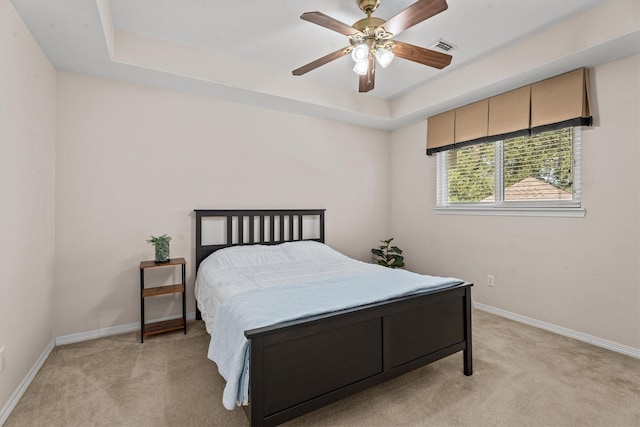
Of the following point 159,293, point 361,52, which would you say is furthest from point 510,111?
point 159,293

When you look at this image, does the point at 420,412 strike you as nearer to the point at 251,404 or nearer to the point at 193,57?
the point at 251,404

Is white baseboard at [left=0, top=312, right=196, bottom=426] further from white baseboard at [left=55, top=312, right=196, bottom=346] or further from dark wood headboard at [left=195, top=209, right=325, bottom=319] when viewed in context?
dark wood headboard at [left=195, top=209, right=325, bottom=319]

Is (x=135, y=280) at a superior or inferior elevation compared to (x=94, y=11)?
inferior

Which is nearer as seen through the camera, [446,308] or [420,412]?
[420,412]

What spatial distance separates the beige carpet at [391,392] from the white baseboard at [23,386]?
3cm

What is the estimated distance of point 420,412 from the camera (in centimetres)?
176

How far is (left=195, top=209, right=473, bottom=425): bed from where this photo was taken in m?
1.42

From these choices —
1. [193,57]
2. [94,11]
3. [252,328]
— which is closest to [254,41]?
[193,57]

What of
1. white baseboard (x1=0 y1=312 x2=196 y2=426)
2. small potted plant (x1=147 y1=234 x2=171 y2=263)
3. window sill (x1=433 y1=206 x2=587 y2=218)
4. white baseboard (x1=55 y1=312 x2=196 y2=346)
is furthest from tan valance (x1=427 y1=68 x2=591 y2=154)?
white baseboard (x1=55 y1=312 x2=196 y2=346)

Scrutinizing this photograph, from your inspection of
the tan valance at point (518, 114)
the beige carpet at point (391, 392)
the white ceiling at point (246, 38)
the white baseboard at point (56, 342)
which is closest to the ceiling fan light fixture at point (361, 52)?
the white ceiling at point (246, 38)

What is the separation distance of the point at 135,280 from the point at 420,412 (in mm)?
2680

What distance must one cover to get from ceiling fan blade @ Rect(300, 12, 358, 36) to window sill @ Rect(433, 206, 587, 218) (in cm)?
238

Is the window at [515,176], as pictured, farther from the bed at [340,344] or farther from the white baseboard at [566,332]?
the bed at [340,344]

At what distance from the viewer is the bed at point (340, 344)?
1423 millimetres
